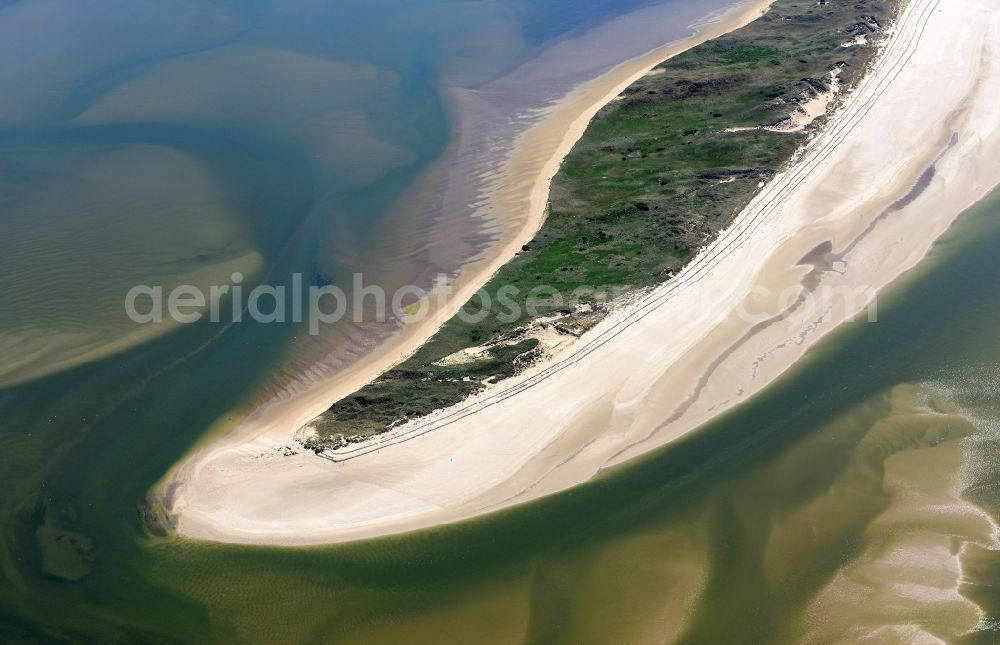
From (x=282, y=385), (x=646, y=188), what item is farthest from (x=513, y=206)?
(x=282, y=385)

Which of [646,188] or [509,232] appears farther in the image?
[646,188]

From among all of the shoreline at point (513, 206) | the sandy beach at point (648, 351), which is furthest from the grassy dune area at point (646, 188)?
the sandy beach at point (648, 351)

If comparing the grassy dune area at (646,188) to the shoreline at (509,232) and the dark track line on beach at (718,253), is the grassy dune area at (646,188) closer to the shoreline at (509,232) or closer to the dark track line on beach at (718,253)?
the dark track line on beach at (718,253)

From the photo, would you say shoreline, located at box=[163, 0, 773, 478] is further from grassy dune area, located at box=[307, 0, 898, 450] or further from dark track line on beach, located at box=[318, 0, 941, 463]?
dark track line on beach, located at box=[318, 0, 941, 463]

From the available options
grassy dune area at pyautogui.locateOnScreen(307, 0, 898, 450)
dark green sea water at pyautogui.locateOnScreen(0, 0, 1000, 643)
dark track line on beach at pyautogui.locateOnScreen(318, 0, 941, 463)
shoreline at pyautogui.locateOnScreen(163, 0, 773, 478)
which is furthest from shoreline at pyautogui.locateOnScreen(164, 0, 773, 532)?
dark track line on beach at pyautogui.locateOnScreen(318, 0, 941, 463)

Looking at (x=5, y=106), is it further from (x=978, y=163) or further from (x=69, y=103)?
(x=978, y=163)

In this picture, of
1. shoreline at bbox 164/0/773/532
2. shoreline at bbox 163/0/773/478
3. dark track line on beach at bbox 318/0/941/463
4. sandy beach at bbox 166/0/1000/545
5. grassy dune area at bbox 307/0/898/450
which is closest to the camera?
sandy beach at bbox 166/0/1000/545

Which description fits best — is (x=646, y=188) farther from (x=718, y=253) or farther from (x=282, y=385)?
(x=282, y=385)
